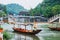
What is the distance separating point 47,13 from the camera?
24500mm

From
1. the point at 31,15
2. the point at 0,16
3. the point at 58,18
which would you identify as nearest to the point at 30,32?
the point at 58,18

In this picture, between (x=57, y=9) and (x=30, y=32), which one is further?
→ (x=57, y=9)

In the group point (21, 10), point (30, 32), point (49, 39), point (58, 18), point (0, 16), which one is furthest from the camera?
Result: point (21, 10)

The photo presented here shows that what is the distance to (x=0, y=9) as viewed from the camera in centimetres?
2658

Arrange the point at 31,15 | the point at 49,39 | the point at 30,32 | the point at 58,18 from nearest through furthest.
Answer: the point at 49,39, the point at 30,32, the point at 58,18, the point at 31,15

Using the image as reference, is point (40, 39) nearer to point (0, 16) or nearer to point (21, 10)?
point (0, 16)

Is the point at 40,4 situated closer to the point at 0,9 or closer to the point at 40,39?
the point at 0,9

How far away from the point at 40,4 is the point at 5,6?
12.7 ft

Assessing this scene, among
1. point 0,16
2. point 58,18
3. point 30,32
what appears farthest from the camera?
point 0,16

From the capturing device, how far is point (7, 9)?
27.0 meters

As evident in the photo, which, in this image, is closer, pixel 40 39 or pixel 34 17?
pixel 40 39

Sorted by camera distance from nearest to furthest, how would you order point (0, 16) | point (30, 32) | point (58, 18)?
point (30, 32)
point (58, 18)
point (0, 16)

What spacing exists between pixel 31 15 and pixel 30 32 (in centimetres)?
1293

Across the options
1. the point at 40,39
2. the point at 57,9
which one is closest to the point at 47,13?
the point at 57,9
